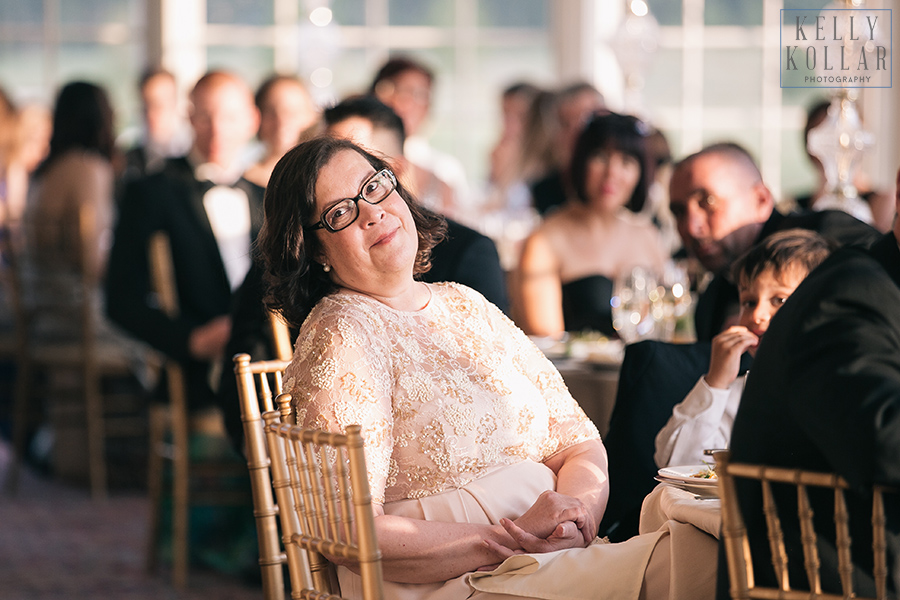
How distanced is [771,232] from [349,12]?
17.3 ft

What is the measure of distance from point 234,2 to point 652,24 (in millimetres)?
3204

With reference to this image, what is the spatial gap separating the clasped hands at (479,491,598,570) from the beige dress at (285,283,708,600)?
0.05 m

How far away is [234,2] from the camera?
24.2ft

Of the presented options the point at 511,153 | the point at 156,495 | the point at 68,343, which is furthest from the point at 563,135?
the point at 156,495

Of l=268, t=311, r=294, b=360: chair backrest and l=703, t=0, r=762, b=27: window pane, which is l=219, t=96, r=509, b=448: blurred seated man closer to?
l=268, t=311, r=294, b=360: chair backrest

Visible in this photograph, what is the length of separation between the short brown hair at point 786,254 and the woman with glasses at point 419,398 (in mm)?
463

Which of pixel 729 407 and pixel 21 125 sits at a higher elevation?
pixel 21 125

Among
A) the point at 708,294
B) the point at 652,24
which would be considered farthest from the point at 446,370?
the point at 652,24

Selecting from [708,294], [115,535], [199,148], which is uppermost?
[199,148]

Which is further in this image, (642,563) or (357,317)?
(357,317)

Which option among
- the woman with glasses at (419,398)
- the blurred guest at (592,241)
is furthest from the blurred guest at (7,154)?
the woman with glasses at (419,398)

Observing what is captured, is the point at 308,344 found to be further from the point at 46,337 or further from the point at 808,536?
the point at 46,337

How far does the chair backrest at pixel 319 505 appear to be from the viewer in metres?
1.48

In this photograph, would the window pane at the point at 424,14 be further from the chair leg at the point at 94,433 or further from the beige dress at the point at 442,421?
the beige dress at the point at 442,421
